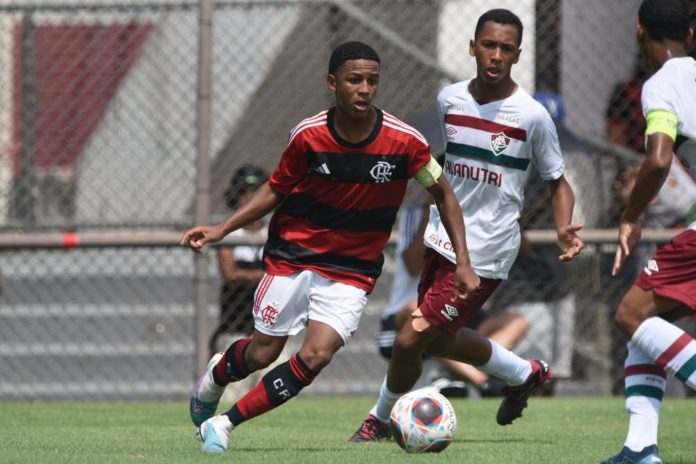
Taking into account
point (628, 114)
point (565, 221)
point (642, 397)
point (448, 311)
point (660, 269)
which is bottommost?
point (628, 114)

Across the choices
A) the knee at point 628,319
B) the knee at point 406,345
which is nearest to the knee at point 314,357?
the knee at point 406,345

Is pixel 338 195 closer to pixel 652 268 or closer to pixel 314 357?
pixel 314 357

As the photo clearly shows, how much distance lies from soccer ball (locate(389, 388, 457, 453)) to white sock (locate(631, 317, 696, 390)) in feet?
3.65

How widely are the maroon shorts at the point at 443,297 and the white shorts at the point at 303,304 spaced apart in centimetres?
50

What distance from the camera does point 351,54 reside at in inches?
254

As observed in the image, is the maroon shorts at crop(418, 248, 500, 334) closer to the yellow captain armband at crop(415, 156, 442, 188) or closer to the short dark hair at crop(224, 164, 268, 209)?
the yellow captain armband at crop(415, 156, 442, 188)

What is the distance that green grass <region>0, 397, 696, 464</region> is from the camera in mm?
6086

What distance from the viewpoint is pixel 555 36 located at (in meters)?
11.1

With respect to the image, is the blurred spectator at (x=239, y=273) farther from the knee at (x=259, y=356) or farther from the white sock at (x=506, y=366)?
the knee at (x=259, y=356)

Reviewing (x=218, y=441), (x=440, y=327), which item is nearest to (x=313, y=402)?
(x=440, y=327)

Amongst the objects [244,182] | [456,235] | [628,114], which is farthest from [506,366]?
[628,114]

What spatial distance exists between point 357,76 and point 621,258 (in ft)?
4.97

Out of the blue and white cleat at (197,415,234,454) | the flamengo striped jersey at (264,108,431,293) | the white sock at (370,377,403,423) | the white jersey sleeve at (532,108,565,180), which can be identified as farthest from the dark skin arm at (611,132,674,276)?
the blue and white cleat at (197,415,234,454)

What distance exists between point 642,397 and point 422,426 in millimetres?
1076
